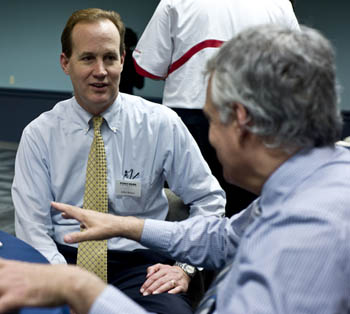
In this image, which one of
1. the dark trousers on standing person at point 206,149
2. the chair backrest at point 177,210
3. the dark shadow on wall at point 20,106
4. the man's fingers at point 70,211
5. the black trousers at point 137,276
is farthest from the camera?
the dark shadow on wall at point 20,106

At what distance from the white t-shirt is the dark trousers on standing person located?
0.06m

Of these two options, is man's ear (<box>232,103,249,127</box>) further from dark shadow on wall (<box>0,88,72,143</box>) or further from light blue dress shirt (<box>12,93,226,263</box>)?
dark shadow on wall (<box>0,88,72,143</box>)

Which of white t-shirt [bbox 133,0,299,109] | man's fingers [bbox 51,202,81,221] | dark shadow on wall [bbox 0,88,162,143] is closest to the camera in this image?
man's fingers [bbox 51,202,81,221]

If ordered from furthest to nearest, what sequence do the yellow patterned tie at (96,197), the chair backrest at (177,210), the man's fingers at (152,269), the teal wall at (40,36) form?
the teal wall at (40,36) → the chair backrest at (177,210) → the yellow patterned tie at (96,197) → the man's fingers at (152,269)

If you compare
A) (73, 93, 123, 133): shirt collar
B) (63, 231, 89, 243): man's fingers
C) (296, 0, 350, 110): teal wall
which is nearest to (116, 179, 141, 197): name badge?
(73, 93, 123, 133): shirt collar

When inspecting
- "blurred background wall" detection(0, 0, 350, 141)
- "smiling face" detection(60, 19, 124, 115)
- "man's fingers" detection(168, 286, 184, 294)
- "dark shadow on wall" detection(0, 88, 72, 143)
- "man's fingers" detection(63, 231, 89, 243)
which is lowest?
"dark shadow on wall" detection(0, 88, 72, 143)

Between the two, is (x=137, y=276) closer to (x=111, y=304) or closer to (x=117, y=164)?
(x=117, y=164)

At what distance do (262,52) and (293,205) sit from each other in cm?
31

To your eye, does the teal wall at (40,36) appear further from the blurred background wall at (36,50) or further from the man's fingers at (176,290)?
the man's fingers at (176,290)

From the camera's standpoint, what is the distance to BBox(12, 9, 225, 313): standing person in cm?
194

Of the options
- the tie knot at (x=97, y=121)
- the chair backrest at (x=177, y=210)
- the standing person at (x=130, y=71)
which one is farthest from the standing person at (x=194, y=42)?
the standing person at (x=130, y=71)

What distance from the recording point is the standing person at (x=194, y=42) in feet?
8.93

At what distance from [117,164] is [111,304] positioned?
1146 mm

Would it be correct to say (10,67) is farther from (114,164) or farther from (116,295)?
(116,295)
